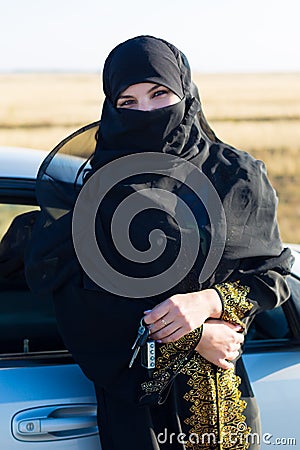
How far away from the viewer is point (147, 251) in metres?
2.47

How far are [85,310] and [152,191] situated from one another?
392mm

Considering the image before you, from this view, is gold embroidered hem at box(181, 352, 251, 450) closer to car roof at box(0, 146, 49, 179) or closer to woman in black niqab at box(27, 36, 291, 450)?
woman in black niqab at box(27, 36, 291, 450)

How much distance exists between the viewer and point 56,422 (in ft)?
8.27

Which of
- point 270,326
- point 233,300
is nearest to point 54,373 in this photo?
point 233,300

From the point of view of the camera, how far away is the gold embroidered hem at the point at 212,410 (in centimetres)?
250

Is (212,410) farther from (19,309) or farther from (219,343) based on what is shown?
(19,309)

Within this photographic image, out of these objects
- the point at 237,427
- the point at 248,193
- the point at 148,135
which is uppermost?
the point at 148,135

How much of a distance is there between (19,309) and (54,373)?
1.79 ft

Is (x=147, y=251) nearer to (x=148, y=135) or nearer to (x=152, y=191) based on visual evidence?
(x=152, y=191)

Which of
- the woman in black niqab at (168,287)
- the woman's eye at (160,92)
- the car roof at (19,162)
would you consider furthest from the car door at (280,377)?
the car roof at (19,162)

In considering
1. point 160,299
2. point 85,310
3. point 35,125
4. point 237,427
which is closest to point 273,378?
point 237,427

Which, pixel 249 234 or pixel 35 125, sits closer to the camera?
pixel 249 234

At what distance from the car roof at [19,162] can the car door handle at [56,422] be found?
77cm

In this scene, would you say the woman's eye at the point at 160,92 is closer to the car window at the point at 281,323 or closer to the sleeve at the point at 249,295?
the sleeve at the point at 249,295
